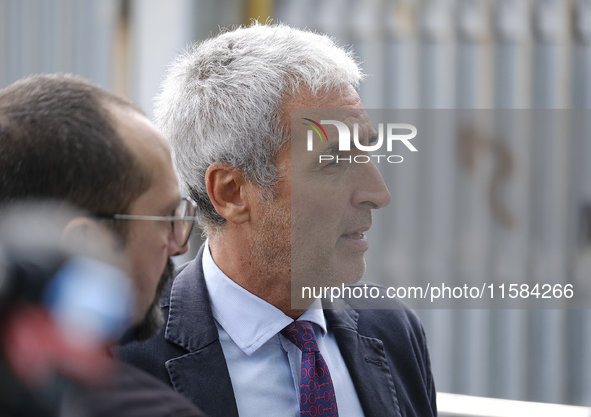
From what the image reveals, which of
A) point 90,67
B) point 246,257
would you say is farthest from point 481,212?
point 90,67

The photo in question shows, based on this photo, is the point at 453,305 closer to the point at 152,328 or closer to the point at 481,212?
the point at 481,212

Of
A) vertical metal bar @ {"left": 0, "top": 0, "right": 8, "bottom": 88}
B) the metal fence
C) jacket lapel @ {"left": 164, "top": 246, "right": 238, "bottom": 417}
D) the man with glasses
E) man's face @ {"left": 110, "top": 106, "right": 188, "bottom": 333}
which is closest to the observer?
the man with glasses

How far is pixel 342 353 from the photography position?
5.45 ft

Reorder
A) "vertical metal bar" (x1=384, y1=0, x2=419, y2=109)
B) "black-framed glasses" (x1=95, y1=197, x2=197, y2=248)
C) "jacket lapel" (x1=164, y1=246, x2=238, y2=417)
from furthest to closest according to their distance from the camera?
"vertical metal bar" (x1=384, y1=0, x2=419, y2=109)
"jacket lapel" (x1=164, y1=246, x2=238, y2=417)
"black-framed glasses" (x1=95, y1=197, x2=197, y2=248)

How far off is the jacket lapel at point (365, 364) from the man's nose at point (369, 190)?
33cm

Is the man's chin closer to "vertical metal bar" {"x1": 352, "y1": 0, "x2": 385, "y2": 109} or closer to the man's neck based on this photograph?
the man's neck

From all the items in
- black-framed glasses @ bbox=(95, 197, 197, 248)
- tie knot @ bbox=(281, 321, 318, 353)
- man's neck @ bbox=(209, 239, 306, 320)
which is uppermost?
black-framed glasses @ bbox=(95, 197, 197, 248)

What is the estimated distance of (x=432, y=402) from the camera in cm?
180

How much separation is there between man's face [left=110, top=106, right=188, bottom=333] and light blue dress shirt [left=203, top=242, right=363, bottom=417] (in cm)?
44

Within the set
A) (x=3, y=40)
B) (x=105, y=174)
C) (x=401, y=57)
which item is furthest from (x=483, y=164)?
(x=3, y=40)

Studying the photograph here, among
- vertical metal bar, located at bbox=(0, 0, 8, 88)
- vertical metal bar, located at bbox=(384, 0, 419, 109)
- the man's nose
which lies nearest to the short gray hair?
the man's nose

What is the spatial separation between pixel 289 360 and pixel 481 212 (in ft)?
5.93

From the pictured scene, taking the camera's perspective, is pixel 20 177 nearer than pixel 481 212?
Yes

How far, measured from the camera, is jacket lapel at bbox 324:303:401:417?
5.15 feet
